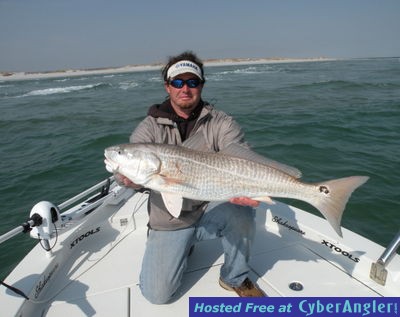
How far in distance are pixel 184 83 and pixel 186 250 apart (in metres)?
2.15

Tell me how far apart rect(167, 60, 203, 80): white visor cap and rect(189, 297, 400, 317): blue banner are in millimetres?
2859

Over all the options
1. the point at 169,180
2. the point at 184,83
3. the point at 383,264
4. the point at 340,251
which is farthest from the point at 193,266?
the point at 184,83

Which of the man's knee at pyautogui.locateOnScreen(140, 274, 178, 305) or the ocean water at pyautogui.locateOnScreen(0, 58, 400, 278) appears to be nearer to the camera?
the man's knee at pyautogui.locateOnScreen(140, 274, 178, 305)

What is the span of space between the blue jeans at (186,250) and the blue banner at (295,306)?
0.29m

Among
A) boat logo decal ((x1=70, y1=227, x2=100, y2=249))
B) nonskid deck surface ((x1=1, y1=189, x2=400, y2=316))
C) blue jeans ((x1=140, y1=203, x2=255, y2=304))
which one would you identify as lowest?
nonskid deck surface ((x1=1, y1=189, x2=400, y2=316))

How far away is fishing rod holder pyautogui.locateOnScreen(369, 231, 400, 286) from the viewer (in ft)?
11.4

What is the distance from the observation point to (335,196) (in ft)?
11.0

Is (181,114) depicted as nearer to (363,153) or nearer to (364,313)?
(364,313)

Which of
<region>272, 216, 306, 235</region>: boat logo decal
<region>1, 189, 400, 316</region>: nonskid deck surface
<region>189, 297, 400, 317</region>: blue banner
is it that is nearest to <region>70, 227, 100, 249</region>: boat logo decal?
<region>1, 189, 400, 316</region>: nonskid deck surface

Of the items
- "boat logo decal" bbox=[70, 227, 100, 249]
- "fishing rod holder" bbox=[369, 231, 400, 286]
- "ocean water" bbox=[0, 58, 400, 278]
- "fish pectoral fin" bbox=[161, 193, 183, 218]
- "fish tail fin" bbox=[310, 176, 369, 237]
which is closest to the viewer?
Result: "fish tail fin" bbox=[310, 176, 369, 237]

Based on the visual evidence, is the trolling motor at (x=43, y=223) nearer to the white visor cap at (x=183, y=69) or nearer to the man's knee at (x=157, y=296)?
the man's knee at (x=157, y=296)

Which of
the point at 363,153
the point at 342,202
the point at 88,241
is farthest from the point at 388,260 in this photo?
the point at 363,153

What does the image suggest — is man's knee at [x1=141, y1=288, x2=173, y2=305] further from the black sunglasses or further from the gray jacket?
the black sunglasses

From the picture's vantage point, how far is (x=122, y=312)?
3732 millimetres
